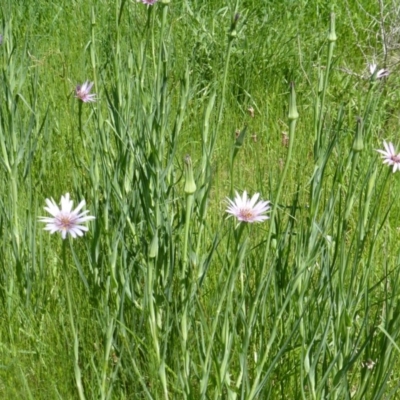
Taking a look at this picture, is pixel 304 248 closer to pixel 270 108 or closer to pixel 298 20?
pixel 270 108

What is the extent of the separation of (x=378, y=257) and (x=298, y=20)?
1.78m

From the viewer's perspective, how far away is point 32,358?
185cm

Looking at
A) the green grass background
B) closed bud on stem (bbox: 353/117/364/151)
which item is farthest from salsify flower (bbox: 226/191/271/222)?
closed bud on stem (bbox: 353/117/364/151)

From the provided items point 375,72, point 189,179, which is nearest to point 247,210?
point 189,179

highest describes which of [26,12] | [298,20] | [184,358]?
[26,12]

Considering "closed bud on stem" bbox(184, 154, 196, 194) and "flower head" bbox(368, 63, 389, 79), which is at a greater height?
"flower head" bbox(368, 63, 389, 79)

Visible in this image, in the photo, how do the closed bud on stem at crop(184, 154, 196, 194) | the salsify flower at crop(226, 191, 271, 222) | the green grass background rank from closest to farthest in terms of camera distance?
the closed bud on stem at crop(184, 154, 196, 194), the salsify flower at crop(226, 191, 271, 222), the green grass background

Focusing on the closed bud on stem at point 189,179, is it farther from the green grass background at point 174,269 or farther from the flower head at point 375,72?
the flower head at point 375,72

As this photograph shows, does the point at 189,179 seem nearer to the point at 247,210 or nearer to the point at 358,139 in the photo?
the point at 247,210

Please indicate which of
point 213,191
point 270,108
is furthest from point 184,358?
point 270,108

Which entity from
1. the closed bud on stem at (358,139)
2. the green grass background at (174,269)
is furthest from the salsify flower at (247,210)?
the closed bud on stem at (358,139)

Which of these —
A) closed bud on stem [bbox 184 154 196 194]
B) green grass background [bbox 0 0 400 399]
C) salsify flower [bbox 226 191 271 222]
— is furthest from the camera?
green grass background [bbox 0 0 400 399]

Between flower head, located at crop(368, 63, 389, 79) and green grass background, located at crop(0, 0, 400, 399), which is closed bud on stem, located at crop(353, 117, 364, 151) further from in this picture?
flower head, located at crop(368, 63, 389, 79)

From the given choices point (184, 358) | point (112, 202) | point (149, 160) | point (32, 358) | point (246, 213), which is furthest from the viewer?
point (112, 202)
